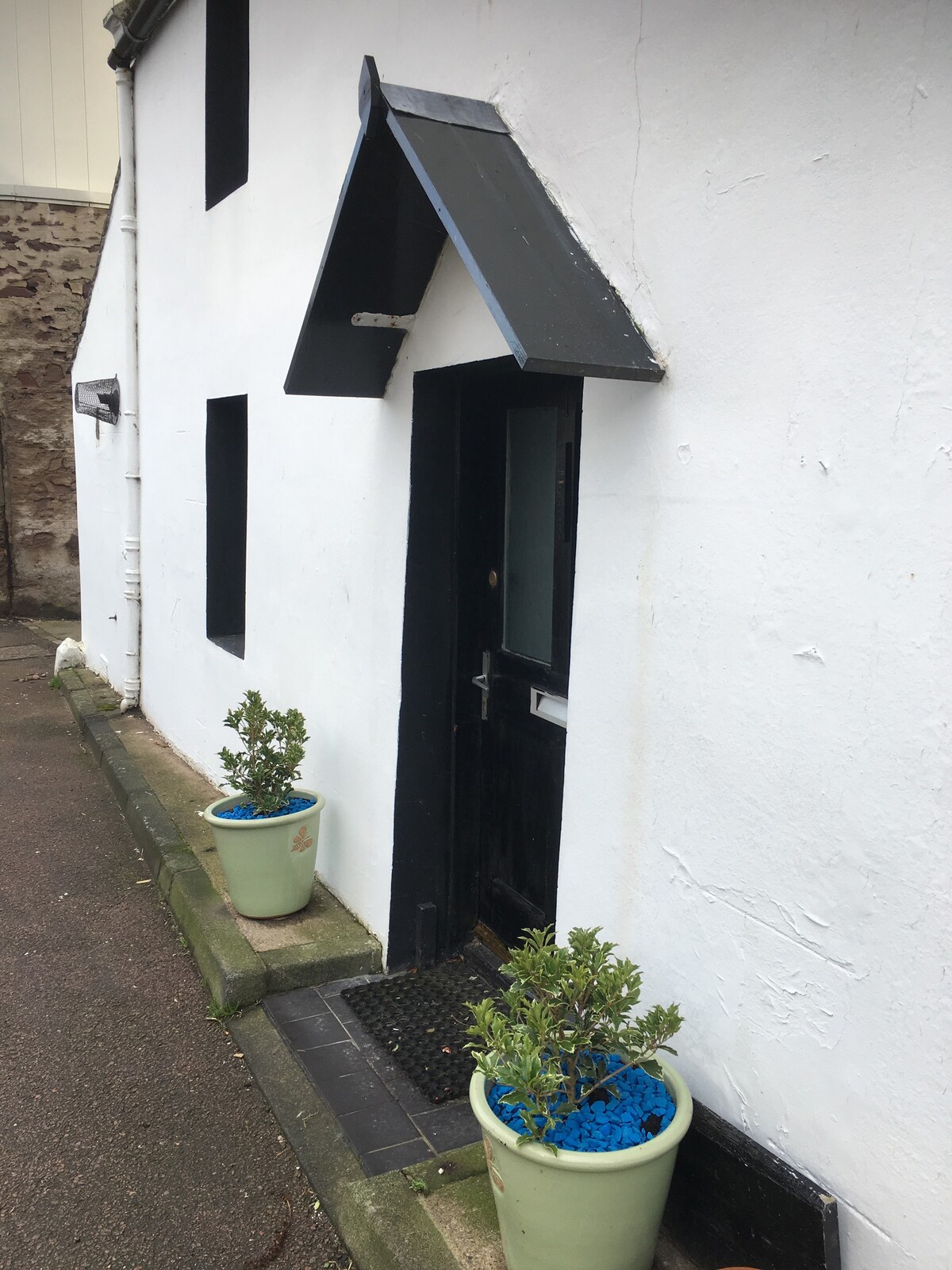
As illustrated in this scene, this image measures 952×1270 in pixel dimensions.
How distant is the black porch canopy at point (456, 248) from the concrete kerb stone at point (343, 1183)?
2.23 m

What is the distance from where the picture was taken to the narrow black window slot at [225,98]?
239 inches

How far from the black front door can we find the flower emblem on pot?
2.26ft

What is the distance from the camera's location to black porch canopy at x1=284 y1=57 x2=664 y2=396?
99.4 inches

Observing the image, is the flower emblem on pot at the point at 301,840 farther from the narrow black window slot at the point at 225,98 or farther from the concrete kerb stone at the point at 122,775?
the narrow black window slot at the point at 225,98

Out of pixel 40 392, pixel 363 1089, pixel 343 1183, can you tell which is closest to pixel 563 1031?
pixel 343 1183

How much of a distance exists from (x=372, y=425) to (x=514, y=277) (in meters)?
1.71

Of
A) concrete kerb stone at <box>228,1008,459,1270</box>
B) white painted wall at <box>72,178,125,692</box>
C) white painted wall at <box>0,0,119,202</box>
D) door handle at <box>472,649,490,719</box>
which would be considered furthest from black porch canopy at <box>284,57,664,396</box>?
white painted wall at <box>0,0,119,202</box>

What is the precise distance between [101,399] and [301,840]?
16.6ft

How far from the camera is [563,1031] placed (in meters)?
2.40

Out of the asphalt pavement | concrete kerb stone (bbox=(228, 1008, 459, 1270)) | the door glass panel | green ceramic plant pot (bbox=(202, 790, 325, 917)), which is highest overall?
the door glass panel

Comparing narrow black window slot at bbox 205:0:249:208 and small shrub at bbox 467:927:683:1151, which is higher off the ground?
narrow black window slot at bbox 205:0:249:208

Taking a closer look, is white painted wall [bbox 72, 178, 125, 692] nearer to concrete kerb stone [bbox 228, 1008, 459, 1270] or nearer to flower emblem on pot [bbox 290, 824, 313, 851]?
flower emblem on pot [bbox 290, 824, 313, 851]

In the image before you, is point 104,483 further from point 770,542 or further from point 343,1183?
point 770,542

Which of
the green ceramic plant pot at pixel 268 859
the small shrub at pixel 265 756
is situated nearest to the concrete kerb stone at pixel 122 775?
the small shrub at pixel 265 756
